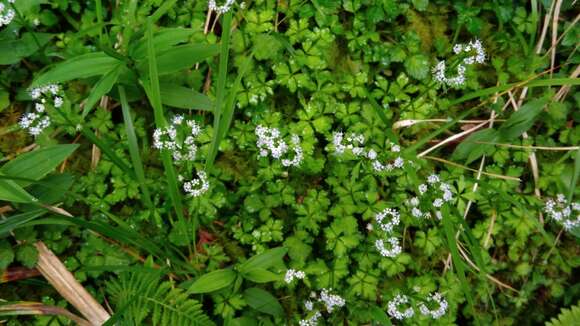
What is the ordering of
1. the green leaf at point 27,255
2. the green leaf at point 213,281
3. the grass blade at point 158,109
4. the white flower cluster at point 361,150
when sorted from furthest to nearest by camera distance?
the white flower cluster at point 361,150, the green leaf at point 27,255, the green leaf at point 213,281, the grass blade at point 158,109

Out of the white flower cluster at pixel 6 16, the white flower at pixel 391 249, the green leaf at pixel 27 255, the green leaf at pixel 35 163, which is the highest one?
the white flower cluster at pixel 6 16

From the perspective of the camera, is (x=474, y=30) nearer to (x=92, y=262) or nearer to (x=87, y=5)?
(x=87, y=5)

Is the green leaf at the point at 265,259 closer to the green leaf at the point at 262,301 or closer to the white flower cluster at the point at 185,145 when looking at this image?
the green leaf at the point at 262,301

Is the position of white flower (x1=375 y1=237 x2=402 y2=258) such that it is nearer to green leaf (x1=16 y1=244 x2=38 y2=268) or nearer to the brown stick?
the brown stick

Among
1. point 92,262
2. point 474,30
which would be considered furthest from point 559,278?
point 92,262

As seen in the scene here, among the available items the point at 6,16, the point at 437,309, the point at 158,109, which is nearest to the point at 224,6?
the point at 158,109

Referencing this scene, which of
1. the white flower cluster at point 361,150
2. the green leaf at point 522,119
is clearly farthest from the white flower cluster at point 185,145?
the green leaf at point 522,119
